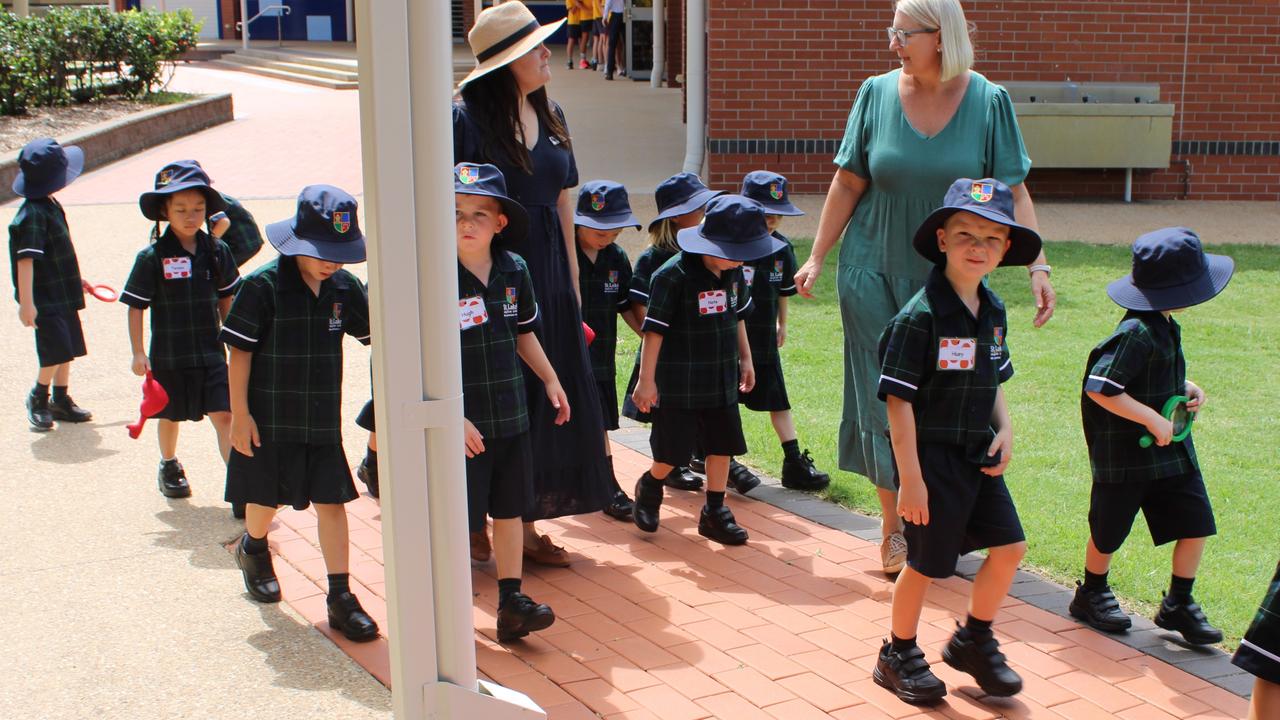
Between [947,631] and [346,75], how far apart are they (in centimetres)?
2207

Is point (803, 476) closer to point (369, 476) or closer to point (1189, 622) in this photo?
point (369, 476)

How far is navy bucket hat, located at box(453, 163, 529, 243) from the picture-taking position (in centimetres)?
457

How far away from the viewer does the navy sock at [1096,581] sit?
483 centimetres

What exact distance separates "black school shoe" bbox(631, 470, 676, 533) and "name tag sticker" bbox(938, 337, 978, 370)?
1947mm

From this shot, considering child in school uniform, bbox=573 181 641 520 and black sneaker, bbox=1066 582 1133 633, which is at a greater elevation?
child in school uniform, bbox=573 181 641 520

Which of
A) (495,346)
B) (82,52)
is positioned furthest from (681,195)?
(82,52)

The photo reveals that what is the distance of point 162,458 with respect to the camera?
646 centimetres

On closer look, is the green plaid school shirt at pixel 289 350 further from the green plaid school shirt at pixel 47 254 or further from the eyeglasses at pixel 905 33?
the green plaid school shirt at pixel 47 254

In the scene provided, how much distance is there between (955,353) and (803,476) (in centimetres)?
235

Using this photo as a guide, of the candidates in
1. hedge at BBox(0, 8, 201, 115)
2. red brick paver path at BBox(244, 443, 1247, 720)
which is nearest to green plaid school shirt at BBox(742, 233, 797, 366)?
red brick paver path at BBox(244, 443, 1247, 720)

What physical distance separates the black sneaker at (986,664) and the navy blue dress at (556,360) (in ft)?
5.15

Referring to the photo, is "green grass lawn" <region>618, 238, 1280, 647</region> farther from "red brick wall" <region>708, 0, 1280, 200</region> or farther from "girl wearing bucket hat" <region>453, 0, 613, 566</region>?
"red brick wall" <region>708, 0, 1280, 200</region>

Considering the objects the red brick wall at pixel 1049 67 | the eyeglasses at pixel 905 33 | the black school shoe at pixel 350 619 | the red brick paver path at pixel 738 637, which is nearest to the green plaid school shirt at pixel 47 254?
the red brick paver path at pixel 738 637

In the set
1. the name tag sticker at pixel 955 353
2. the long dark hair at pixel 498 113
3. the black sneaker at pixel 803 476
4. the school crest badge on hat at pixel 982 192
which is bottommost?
the black sneaker at pixel 803 476
